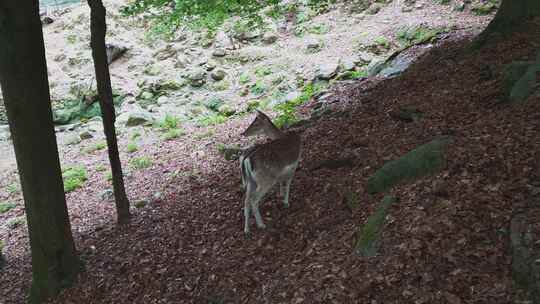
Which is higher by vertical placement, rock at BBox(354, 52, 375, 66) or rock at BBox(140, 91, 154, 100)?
rock at BBox(354, 52, 375, 66)

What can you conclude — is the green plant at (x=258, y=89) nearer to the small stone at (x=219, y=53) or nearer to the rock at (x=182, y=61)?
the small stone at (x=219, y=53)

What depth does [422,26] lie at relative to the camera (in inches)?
591

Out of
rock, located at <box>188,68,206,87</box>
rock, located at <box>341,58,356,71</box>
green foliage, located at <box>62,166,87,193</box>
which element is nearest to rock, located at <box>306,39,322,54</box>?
rock, located at <box>341,58,356,71</box>

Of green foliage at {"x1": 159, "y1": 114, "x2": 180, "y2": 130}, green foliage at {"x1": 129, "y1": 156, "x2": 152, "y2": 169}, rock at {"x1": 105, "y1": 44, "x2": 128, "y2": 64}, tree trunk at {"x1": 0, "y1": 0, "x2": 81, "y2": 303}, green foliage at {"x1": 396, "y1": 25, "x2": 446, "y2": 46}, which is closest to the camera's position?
tree trunk at {"x1": 0, "y1": 0, "x2": 81, "y2": 303}

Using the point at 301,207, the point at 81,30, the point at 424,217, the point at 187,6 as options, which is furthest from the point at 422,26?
the point at 81,30

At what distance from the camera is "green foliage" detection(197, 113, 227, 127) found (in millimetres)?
13770

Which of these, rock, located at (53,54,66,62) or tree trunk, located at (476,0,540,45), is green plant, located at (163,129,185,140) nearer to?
tree trunk, located at (476,0,540,45)

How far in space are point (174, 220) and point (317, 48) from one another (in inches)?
515

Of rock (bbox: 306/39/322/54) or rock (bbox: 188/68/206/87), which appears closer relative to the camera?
rock (bbox: 306/39/322/54)

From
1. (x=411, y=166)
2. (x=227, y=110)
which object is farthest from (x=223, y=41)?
(x=411, y=166)

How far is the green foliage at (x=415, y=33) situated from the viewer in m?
13.4

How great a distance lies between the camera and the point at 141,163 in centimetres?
1082

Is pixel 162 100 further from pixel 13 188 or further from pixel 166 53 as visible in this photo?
pixel 13 188

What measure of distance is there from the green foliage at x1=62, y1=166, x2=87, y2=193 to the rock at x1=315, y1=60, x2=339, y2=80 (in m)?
A: 7.88
